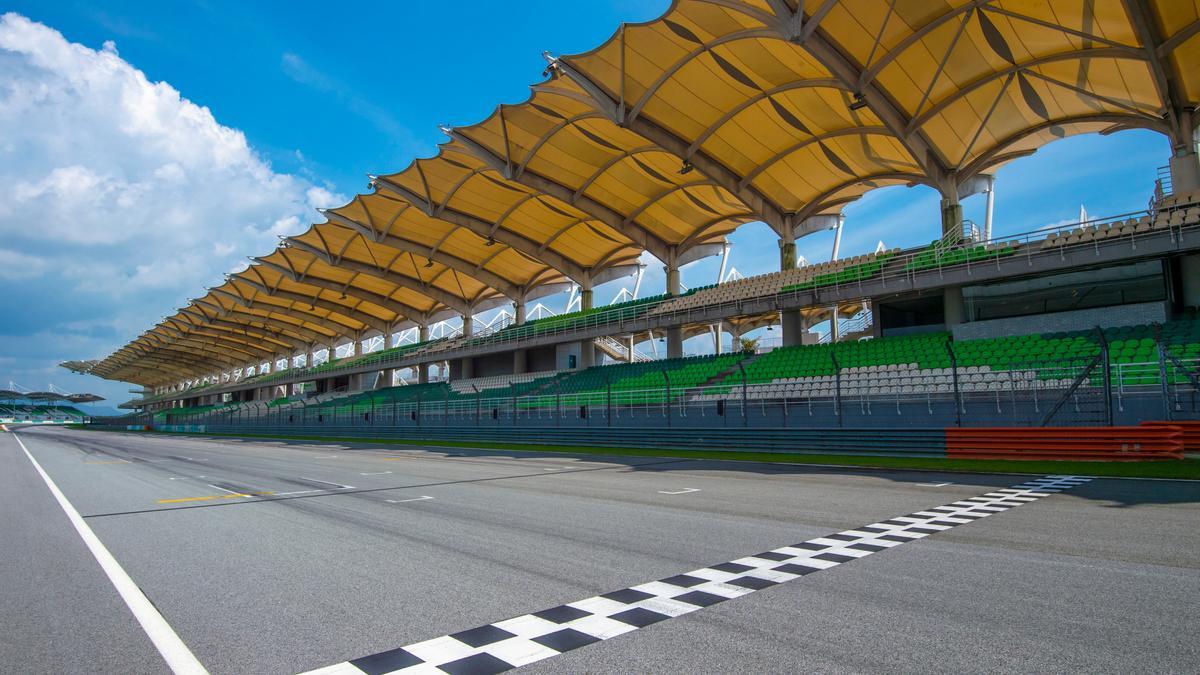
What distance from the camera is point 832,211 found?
35.8m

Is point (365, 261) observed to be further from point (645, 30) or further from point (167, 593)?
point (167, 593)

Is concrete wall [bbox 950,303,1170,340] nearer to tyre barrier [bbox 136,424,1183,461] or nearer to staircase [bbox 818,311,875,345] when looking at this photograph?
tyre barrier [bbox 136,424,1183,461]

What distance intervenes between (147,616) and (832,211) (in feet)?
121

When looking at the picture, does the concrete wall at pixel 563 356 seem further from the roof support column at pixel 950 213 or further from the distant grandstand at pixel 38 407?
the distant grandstand at pixel 38 407

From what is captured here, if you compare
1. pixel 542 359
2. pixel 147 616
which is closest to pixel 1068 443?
pixel 147 616

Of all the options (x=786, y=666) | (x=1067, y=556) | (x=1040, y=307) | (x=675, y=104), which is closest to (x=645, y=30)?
(x=675, y=104)

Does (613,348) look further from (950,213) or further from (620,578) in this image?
(620,578)

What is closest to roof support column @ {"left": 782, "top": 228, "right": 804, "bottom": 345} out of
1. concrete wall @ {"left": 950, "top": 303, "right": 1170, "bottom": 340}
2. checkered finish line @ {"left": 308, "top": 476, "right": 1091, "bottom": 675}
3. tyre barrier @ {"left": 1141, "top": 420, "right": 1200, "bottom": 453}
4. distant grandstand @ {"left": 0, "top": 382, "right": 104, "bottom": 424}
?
concrete wall @ {"left": 950, "top": 303, "right": 1170, "bottom": 340}

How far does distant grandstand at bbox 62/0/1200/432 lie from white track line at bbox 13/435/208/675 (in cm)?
1679

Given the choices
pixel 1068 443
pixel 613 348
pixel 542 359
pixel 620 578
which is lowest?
pixel 620 578

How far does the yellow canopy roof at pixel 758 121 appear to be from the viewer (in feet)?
68.7

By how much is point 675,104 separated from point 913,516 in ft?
75.7

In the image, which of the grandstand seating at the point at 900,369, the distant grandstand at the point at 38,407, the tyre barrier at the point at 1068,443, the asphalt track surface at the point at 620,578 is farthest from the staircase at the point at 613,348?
the distant grandstand at the point at 38,407

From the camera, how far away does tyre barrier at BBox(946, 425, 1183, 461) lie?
12250mm
